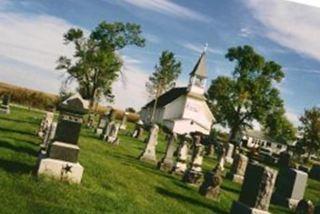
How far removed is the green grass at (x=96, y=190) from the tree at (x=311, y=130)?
41.6 meters

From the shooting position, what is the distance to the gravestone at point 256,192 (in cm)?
874

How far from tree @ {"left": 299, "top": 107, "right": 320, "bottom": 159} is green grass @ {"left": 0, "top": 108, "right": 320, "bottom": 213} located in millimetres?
41628

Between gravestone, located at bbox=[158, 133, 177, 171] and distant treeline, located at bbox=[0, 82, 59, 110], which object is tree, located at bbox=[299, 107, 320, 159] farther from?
gravestone, located at bbox=[158, 133, 177, 171]

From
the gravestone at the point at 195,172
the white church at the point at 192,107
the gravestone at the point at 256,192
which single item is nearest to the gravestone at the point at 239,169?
the gravestone at the point at 195,172

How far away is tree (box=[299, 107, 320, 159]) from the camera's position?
53.6 metres

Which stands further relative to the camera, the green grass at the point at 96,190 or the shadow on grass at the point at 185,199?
the shadow on grass at the point at 185,199

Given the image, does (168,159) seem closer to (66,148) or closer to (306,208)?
(306,208)

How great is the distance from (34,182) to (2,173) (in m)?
0.61

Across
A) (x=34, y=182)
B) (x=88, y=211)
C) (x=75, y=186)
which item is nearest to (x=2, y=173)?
(x=34, y=182)

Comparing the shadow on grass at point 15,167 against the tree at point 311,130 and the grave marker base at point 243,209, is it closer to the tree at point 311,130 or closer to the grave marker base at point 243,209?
the grave marker base at point 243,209

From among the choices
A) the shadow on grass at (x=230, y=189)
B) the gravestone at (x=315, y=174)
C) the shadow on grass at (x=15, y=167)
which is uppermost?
the gravestone at (x=315, y=174)

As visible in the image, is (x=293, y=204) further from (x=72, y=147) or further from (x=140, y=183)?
(x=72, y=147)

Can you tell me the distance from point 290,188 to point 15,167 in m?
8.63

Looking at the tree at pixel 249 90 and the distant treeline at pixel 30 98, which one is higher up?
the tree at pixel 249 90
